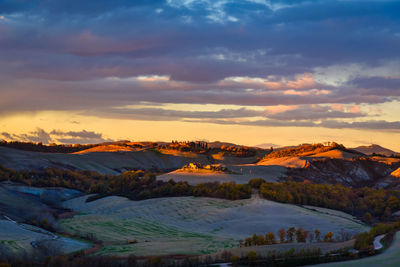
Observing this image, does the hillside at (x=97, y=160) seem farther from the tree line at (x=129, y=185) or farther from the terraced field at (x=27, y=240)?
the terraced field at (x=27, y=240)

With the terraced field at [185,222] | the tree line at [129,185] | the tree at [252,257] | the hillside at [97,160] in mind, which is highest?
the hillside at [97,160]

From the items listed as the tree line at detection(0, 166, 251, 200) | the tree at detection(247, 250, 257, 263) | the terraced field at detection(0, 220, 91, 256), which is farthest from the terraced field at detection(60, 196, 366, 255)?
the tree at detection(247, 250, 257, 263)

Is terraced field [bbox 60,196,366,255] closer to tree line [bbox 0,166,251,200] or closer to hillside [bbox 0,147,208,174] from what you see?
tree line [bbox 0,166,251,200]

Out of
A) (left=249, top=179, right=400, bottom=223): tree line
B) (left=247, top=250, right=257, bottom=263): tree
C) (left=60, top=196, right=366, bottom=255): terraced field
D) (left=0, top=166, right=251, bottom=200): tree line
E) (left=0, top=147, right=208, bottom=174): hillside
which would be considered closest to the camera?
(left=247, top=250, right=257, bottom=263): tree

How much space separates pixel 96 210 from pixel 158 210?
448 centimetres

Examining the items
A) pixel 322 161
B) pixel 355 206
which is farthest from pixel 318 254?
pixel 322 161

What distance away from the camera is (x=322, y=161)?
59938 mm

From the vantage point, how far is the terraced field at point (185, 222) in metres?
21.5

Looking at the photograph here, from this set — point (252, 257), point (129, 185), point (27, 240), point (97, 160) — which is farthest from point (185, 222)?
point (97, 160)

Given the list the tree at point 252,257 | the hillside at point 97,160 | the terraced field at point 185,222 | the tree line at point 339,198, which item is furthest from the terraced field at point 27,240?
the hillside at point 97,160

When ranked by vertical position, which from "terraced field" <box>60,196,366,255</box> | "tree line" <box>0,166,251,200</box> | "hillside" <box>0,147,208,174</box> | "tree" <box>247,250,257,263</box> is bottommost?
"terraced field" <box>60,196,366,255</box>

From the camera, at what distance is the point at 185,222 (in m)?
28.9

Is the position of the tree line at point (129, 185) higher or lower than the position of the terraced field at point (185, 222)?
higher

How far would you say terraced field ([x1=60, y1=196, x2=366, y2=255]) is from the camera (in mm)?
21516
